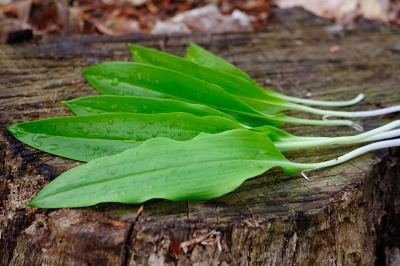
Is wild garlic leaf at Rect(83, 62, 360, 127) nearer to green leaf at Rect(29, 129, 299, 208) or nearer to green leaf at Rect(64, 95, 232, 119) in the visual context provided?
green leaf at Rect(64, 95, 232, 119)

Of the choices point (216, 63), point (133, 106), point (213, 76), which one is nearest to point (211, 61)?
point (216, 63)

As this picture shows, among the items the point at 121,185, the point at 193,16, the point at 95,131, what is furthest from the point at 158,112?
the point at 193,16

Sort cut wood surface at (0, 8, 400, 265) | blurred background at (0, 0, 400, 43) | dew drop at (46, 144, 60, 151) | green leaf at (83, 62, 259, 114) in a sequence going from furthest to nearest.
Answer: blurred background at (0, 0, 400, 43) < green leaf at (83, 62, 259, 114) < dew drop at (46, 144, 60, 151) < cut wood surface at (0, 8, 400, 265)

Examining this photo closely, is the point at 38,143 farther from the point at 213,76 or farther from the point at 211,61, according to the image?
the point at 211,61

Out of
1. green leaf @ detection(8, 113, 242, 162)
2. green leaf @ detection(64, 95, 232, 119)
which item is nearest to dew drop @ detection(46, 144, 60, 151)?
green leaf @ detection(8, 113, 242, 162)

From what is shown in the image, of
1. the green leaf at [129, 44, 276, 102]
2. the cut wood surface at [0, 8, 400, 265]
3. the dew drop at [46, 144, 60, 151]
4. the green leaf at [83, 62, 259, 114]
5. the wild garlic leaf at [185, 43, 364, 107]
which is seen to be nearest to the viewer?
the cut wood surface at [0, 8, 400, 265]

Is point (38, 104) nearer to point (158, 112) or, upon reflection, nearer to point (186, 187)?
point (158, 112)

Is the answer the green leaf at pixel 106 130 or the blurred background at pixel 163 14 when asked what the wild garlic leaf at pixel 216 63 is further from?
the blurred background at pixel 163 14

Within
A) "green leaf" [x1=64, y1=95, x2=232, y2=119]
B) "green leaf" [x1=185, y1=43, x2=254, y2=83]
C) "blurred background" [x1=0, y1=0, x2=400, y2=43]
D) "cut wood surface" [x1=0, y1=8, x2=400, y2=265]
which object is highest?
"green leaf" [x1=64, y1=95, x2=232, y2=119]
